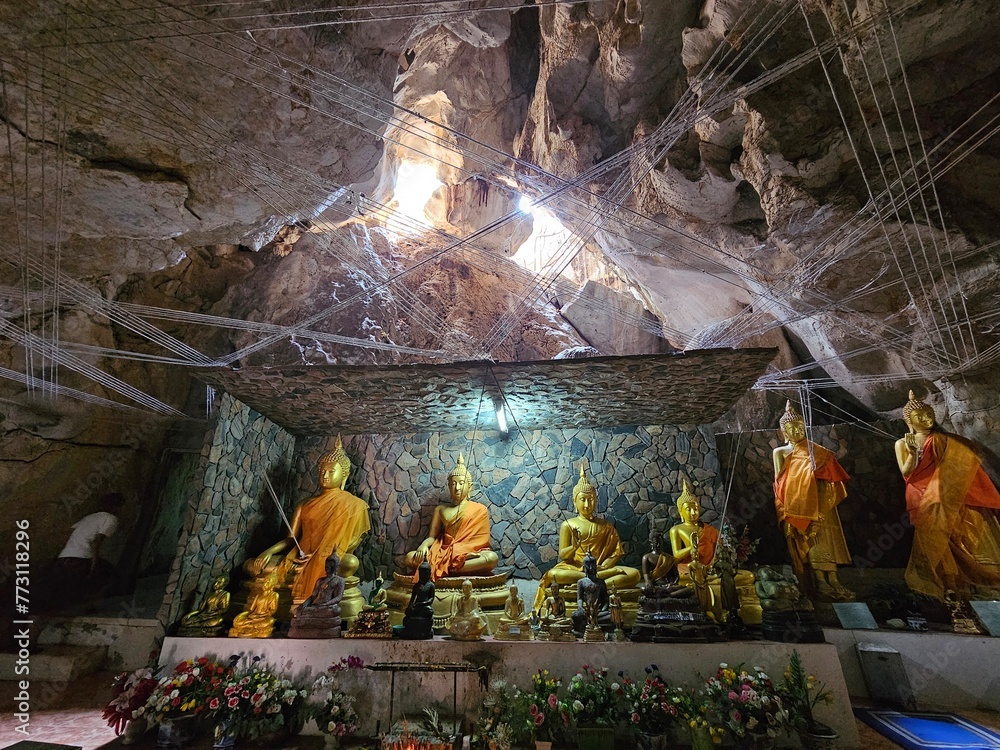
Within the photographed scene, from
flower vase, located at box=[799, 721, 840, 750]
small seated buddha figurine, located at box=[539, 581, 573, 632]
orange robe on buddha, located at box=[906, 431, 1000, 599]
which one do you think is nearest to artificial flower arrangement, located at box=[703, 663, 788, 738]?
flower vase, located at box=[799, 721, 840, 750]

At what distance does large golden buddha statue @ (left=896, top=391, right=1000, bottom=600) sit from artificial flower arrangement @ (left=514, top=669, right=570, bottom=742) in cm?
516

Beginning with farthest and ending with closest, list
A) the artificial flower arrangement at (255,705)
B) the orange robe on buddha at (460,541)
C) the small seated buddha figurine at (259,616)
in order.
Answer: the orange robe on buddha at (460,541) → the small seated buddha figurine at (259,616) → the artificial flower arrangement at (255,705)

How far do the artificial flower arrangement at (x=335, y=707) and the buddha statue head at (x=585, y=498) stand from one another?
3.48m

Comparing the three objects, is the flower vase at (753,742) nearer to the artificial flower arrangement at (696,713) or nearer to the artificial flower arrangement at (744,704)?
the artificial flower arrangement at (744,704)

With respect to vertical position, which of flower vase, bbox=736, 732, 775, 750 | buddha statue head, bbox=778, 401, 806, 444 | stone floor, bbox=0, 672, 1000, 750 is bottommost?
stone floor, bbox=0, 672, 1000, 750

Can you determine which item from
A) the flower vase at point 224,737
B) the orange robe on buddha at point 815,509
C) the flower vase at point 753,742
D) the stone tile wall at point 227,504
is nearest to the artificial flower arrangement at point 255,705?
the flower vase at point 224,737

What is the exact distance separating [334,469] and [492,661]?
3.68 metres

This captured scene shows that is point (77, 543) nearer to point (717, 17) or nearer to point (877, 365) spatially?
point (717, 17)

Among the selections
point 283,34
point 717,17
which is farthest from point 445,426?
point 717,17

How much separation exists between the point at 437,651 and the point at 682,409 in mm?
4367

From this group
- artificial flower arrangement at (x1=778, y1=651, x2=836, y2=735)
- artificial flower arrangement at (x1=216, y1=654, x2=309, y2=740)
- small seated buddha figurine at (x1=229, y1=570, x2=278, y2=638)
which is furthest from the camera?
small seated buddha figurine at (x1=229, y1=570, x2=278, y2=638)

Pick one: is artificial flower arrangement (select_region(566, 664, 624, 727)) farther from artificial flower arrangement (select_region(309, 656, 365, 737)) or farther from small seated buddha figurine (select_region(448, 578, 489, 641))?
artificial flower arrangement (select_region(309, 656, 365, 737))

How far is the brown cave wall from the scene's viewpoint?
727 centimetres

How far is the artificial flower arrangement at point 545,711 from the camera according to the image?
3.71 m
